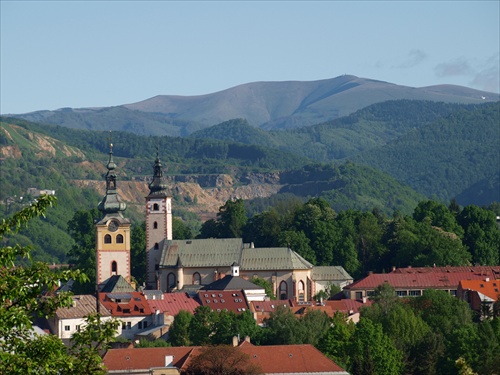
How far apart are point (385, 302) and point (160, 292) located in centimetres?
1794

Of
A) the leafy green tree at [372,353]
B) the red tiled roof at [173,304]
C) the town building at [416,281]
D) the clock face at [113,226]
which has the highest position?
the clock face at [113,226]

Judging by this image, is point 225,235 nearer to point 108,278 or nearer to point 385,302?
point 108,278

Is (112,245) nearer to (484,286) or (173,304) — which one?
(173,304)

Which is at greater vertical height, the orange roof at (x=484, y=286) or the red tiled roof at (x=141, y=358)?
the orange roof at (x=484, y=286)

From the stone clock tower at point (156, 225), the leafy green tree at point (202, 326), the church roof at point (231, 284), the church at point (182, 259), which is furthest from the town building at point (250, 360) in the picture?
the stone clock tower at point (156, 225)

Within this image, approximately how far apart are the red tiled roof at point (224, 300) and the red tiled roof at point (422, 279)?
1255cm

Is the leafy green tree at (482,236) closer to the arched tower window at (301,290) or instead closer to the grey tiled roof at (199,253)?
the arched tower window at (301,290)

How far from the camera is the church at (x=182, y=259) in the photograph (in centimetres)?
12544

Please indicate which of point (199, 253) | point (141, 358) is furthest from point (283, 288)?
point (141, 358)

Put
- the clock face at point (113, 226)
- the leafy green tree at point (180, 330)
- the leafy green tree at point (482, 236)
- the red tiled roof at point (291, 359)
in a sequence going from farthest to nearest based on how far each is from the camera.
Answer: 1. the leafy green tree at point (482, 236)
2. the clock face at point (113, 226)
3. the leafy green tree at point (180, 330)
4. the red tiled roof at point (291, 359)

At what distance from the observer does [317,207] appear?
489 feet

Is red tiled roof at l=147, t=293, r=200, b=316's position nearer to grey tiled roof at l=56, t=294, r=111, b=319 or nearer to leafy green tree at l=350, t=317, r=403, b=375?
grey tiled roof at l=56, t=294, r=111, b=319

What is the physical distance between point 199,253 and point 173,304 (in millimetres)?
17038

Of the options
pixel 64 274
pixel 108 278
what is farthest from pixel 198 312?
pixel 64 274
